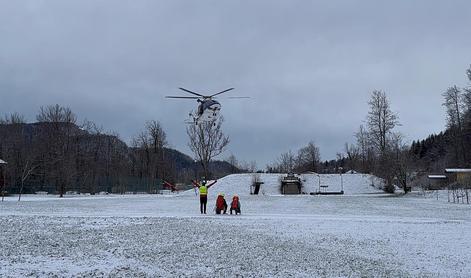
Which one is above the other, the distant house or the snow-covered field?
the distant house

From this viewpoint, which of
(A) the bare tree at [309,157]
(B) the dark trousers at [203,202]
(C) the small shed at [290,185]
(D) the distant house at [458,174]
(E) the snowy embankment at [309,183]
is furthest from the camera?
(A) the bare tree at [309,157]

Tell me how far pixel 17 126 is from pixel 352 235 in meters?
87.8

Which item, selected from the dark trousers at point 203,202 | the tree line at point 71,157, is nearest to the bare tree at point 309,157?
the tree line at point 71,157

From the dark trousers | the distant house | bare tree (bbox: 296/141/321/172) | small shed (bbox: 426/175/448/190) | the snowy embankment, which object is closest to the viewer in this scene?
the dark trousers

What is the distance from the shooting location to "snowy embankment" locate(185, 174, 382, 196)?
7956cm

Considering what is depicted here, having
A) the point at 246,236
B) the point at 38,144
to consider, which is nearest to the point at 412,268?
the point at 246,236

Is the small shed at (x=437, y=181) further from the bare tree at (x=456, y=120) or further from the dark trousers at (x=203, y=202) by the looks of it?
the dark trousers at (x=203, y=202)

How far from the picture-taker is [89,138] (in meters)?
98.6

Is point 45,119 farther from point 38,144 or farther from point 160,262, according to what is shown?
point 160,262

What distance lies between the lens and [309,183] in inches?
3364

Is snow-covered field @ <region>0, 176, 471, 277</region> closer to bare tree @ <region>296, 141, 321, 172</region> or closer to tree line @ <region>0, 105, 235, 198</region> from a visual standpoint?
tree line @ <region>0, 105, 235, 198</region>

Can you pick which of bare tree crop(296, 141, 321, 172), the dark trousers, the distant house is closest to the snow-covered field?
the dark trousers

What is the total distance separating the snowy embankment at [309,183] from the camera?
7956 centimetres

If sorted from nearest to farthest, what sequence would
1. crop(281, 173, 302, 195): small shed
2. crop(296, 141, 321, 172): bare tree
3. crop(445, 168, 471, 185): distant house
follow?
1. crop(445, 168, 471, 185): distant house
2. crop(281, 173, 302, 195): small shed
3. crop(296, 141, 321, 172): bare tree
